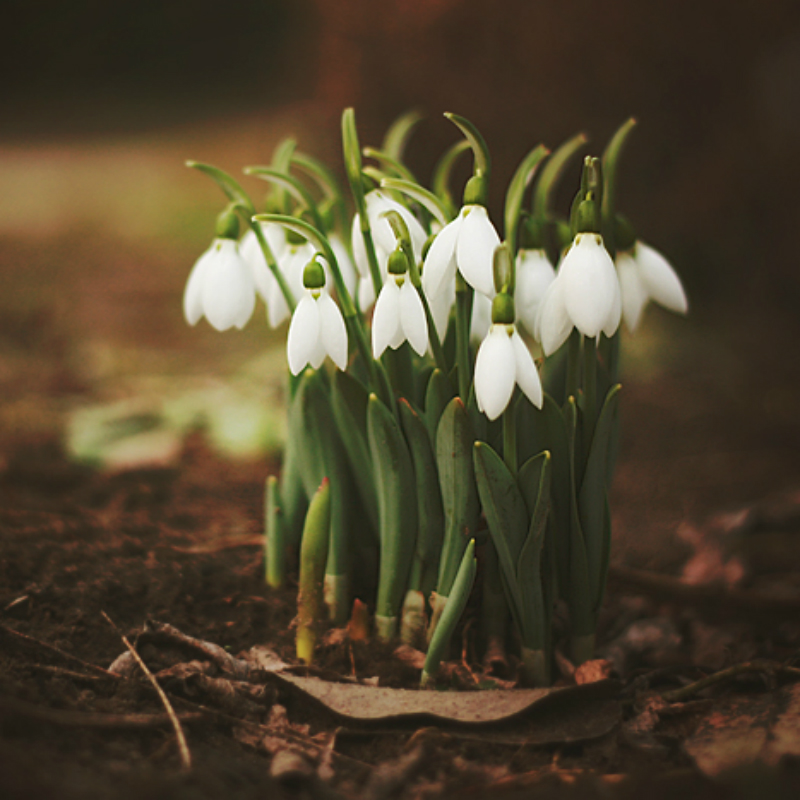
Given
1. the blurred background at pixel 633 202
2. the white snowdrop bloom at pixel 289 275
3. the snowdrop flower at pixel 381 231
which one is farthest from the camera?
the blurred background at pixel 633 202

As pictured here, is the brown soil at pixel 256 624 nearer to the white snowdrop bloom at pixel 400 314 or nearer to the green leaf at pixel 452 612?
the green leaf at pixel 452 612

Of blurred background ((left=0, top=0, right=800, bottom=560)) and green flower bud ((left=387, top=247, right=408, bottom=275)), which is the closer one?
green flower bud ((left=387, top=247, right=408, bottom=275))

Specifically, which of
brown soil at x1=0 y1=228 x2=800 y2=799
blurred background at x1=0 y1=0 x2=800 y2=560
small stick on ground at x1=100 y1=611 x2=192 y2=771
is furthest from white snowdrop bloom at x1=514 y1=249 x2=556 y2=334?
blurred background at x1=0 y1=0 x2=800 y2=560

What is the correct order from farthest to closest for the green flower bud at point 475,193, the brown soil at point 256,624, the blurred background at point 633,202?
the blurred background at point 633,202, the green flower bud at point 475,193, the brown soil at point 256,624

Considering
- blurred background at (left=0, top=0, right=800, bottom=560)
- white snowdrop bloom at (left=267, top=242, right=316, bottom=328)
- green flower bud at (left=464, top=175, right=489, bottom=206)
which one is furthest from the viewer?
blurred background at (left=0, top=0, right=800, bottom=560)

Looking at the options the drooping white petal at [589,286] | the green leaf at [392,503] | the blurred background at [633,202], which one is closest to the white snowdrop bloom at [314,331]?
the green leaf at [392,503]

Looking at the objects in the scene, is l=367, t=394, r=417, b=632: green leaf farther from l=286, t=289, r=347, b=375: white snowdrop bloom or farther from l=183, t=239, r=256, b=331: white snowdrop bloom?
l=183, t=239, r=256, b=331: white snowdrop bloom

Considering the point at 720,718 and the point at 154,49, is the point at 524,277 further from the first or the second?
the point at 154,49
